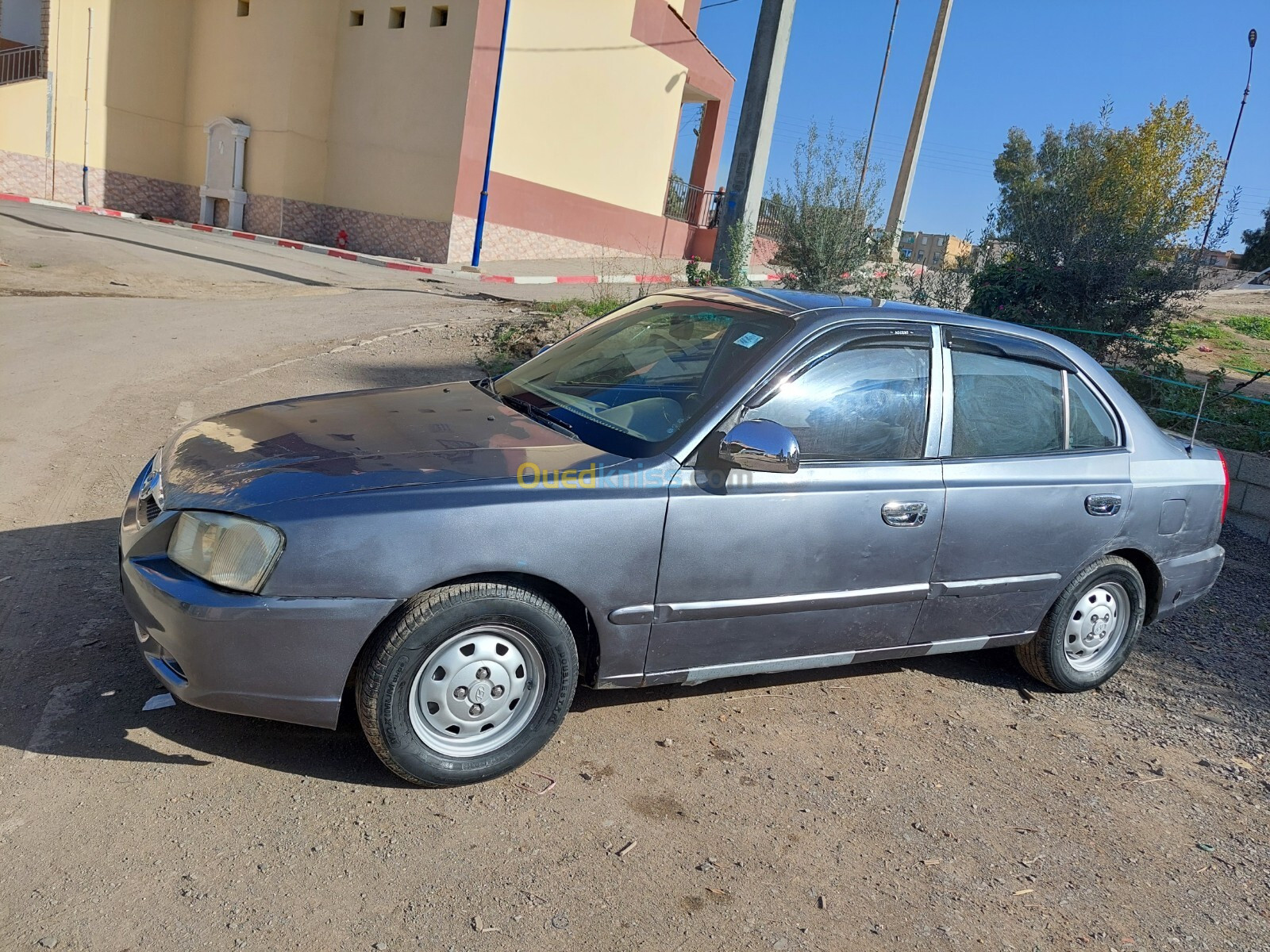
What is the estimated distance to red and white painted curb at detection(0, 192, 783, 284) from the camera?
20.0 metres

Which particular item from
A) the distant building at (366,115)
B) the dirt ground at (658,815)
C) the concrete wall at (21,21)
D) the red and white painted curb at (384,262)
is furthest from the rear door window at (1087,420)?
the concrete wall at (21,21)

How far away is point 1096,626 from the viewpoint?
4.60 meters

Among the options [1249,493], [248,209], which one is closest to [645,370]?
[1249,493]

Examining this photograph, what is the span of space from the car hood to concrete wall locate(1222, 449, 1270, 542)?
593 cm

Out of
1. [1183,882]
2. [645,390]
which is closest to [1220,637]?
[1183,882]

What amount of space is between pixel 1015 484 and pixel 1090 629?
3.29 ft

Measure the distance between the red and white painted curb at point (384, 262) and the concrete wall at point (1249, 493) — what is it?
990cm

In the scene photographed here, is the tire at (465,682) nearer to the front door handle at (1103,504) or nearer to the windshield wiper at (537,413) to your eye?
the windshield wiper at (537,413)

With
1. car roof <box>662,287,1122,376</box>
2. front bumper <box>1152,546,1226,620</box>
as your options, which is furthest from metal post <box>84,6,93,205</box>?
front bumper <box>1152,546,1226,620</box>

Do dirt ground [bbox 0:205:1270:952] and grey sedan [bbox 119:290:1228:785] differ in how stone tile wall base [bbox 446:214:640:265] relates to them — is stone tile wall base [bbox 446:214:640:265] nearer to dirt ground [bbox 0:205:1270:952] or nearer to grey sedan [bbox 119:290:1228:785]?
grey sedan [bbox 119:290:1228:785]

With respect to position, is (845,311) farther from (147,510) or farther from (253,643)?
(147,510)

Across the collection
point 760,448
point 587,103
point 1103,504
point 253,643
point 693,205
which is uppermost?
point 587,103

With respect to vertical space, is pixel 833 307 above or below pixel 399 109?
below

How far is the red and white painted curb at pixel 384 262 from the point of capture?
20.0 metres
